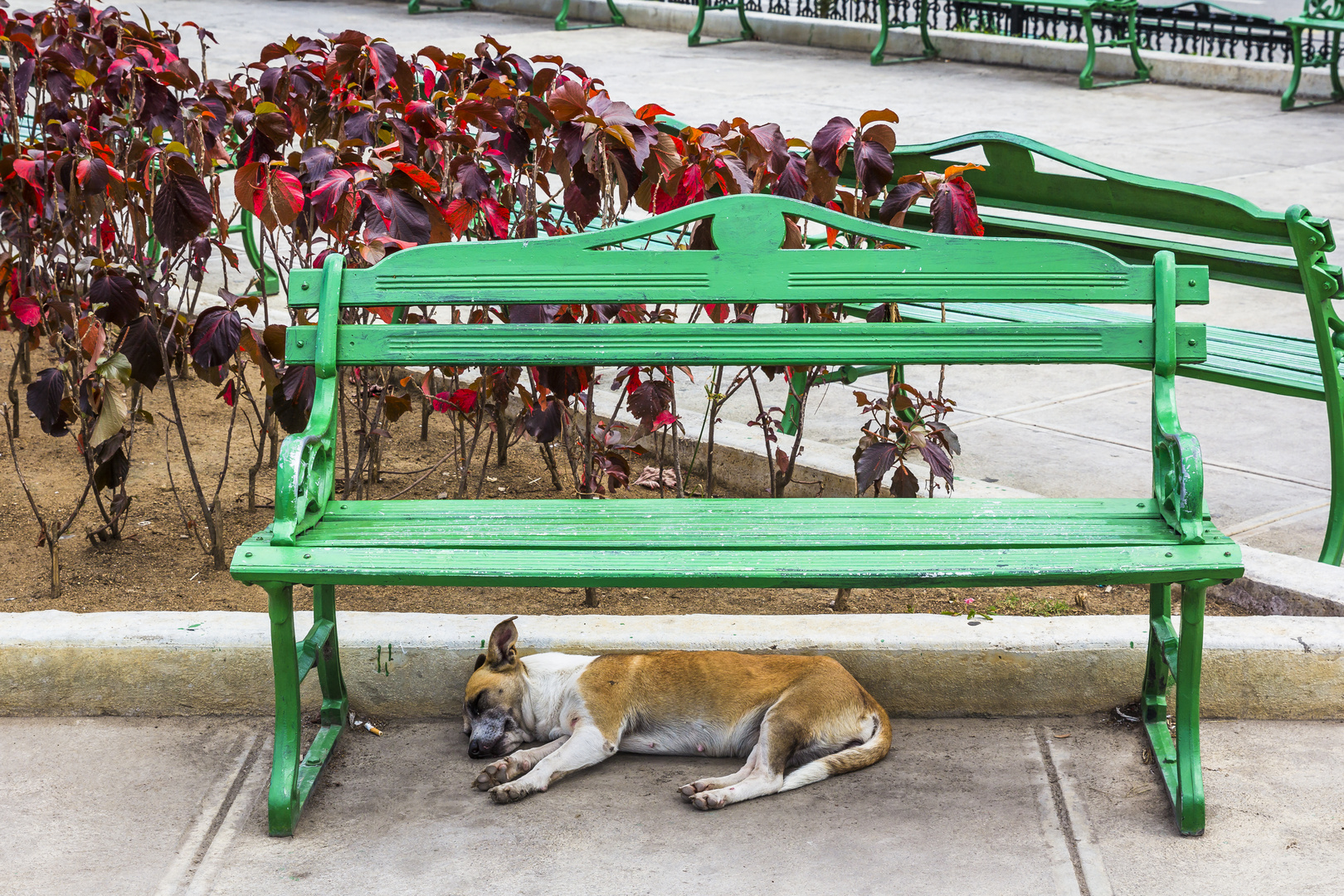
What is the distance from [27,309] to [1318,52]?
1331 cm

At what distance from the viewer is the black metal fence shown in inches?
610

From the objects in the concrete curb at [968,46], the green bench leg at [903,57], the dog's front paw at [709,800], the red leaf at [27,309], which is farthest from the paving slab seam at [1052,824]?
the green bench leg at [903,57]

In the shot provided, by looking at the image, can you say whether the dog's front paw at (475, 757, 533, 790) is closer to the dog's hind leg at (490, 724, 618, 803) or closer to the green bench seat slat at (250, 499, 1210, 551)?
the dog's hind leg at (490, 724, 618, 803)

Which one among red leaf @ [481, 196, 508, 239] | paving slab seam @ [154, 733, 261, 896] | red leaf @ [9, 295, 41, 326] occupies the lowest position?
paving slab seam @ [154, 733, 261, 896]

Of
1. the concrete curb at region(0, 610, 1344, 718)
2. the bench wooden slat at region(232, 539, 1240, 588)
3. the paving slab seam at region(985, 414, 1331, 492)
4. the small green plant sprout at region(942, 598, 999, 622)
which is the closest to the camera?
the bench wooden slat at region(232, 539, 1240, 588)

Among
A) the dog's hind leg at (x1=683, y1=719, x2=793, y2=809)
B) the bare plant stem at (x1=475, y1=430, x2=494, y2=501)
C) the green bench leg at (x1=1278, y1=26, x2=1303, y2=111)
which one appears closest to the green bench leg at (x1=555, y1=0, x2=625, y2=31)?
the green bench leg at (x1=1278, y1=26, x2=1303, y2=111)

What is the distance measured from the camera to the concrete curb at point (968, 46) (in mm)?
14820

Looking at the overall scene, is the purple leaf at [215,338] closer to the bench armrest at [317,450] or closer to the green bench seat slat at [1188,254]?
the bench armrest at [317,450]

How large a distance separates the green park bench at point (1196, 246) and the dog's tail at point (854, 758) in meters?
1.18

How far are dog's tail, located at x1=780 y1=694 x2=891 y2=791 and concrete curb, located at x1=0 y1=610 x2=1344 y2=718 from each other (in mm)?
179

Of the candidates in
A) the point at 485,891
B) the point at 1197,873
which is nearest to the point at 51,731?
the point at 485,891

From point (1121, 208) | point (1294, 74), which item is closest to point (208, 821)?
point (1121, 208)

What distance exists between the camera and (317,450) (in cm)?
348

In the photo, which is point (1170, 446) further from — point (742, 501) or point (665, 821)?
point (665, 821)
